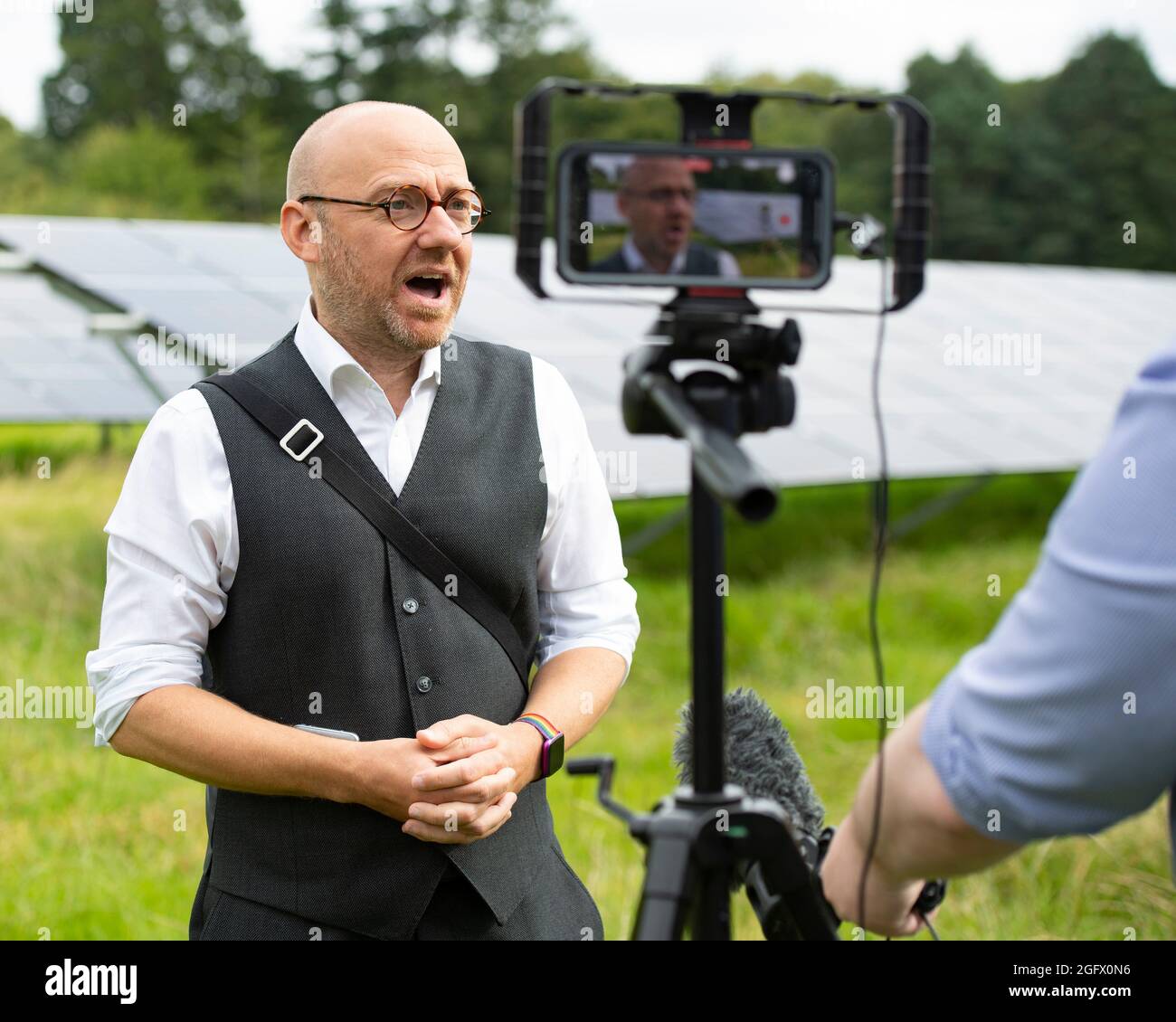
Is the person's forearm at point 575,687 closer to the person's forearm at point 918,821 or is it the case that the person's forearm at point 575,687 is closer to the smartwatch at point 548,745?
the smartwatch at point 548,745

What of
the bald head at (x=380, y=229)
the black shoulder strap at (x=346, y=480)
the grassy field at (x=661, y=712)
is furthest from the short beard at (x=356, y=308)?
the grassy field at (x=661, y=712)

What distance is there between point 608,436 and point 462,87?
31.3 m

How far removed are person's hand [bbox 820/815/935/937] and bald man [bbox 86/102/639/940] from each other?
2.13 feet

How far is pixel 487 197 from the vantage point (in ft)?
103

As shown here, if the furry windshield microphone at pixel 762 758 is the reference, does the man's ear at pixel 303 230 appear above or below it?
above

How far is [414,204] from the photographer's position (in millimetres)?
1790

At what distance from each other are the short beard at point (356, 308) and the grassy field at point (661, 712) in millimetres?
610

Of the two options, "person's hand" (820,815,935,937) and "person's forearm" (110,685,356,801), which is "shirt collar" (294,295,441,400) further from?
"person's hand" (820,815,935,937)

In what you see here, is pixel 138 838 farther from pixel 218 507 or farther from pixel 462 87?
pixel 462 87

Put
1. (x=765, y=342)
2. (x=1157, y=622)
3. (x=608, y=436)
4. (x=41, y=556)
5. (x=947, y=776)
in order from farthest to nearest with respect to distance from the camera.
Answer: (x=41, y=556)
(x=608, y=436)
(x=765, y=342)
(x=947, y=776)
(x=1157, y=622)

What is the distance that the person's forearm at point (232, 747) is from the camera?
1648mm
